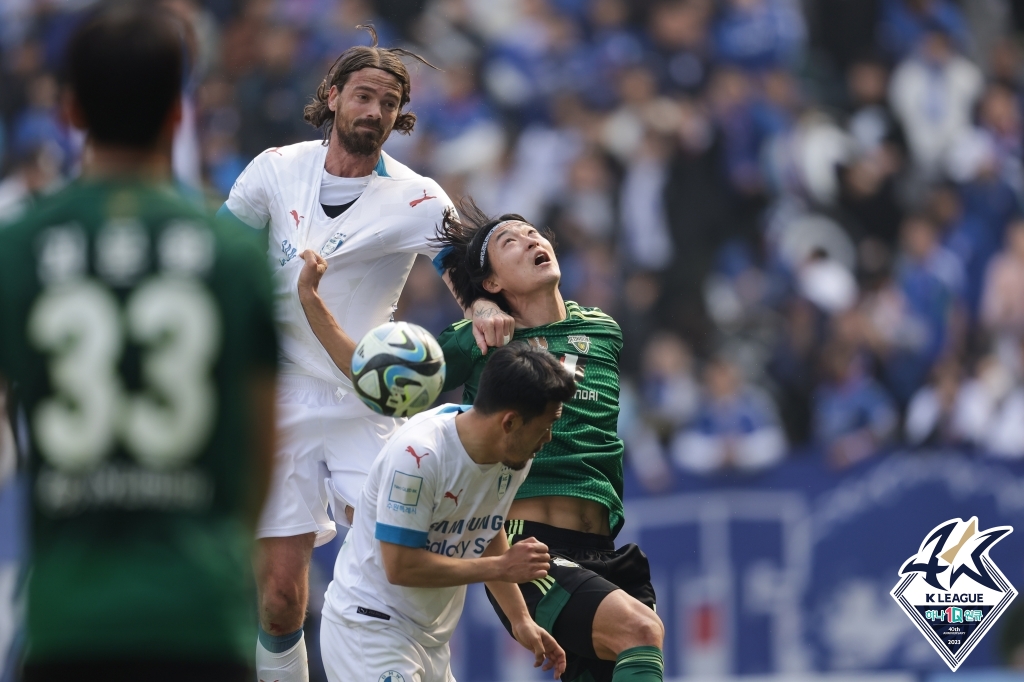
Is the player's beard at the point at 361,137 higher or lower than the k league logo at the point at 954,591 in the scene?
higher

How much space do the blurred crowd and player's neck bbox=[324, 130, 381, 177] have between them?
5254 mm

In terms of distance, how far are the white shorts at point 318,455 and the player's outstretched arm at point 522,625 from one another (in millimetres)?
1067

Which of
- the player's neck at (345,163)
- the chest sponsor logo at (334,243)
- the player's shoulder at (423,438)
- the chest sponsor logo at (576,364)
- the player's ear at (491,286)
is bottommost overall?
the player's shoulder at (423,438)

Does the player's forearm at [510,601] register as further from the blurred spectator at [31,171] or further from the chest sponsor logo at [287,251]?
the blurred spectator at [31,171]

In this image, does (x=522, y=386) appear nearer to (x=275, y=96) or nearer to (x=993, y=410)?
(x=993, y=410)

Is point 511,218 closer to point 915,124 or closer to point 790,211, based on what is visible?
point 790,211

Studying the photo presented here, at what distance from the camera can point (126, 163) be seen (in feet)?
9.18

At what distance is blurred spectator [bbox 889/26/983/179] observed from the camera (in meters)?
13.3

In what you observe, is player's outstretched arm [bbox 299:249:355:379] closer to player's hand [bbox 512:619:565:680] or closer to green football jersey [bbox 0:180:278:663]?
player's hand [bbox 512:619:565:680]

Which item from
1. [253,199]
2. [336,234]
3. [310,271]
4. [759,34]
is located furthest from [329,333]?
[759,34]

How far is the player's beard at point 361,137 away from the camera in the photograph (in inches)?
249

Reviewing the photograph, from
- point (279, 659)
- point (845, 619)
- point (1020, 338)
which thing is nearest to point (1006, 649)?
point (845, 619)

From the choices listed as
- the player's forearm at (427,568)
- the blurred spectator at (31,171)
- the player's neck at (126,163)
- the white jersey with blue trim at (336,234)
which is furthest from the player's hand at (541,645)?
the blurred spectator at (31,171)

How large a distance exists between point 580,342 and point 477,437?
4.27 ft
